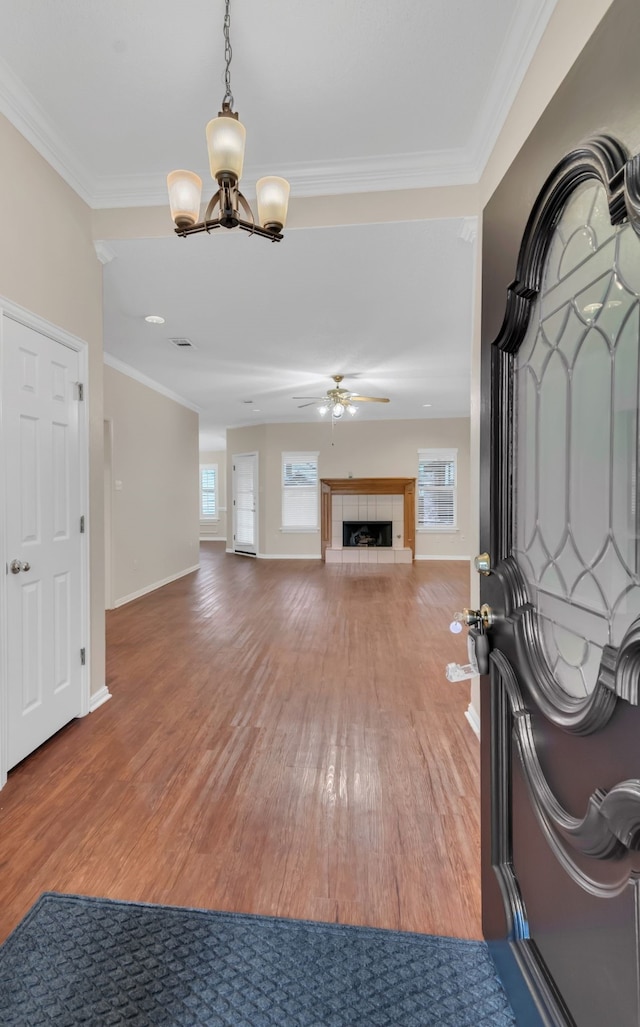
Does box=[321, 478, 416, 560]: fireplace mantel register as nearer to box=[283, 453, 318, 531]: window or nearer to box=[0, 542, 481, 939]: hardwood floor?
box=[283, 453, 318, 531]: window

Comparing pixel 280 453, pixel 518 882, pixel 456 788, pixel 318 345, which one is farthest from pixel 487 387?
pixel 280 453

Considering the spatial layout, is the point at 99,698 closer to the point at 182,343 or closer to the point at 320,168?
the point at 320,168

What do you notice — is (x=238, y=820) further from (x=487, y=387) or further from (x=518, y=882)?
(x=487, y=387)

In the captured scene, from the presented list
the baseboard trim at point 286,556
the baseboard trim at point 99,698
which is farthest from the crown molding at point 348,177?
the baseboard trim at point 286,556

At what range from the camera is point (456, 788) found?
190 cm

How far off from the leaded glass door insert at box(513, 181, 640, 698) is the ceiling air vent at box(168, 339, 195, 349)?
159 inches

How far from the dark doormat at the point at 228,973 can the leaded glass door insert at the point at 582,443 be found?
997mm

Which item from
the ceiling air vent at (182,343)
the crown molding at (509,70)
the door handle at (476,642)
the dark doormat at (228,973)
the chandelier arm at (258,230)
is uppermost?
the crown molding at (509,70)

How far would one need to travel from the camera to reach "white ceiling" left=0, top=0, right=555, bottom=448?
5.14ft

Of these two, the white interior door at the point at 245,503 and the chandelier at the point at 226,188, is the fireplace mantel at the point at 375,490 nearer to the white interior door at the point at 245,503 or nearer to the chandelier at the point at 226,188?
the white interior door at the point at 245,503

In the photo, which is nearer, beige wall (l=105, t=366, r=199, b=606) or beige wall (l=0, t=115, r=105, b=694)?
beige wall (l=0, t=115, r=105, b=694)

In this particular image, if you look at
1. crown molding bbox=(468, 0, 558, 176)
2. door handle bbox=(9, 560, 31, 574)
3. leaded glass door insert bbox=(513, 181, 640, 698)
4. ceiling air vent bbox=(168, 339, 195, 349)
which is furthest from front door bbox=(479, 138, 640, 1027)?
ceiling air vent bbox=(168, 339, 195, 349)

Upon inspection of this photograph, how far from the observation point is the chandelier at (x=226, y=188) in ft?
4.86

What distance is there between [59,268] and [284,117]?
4.26 ft
